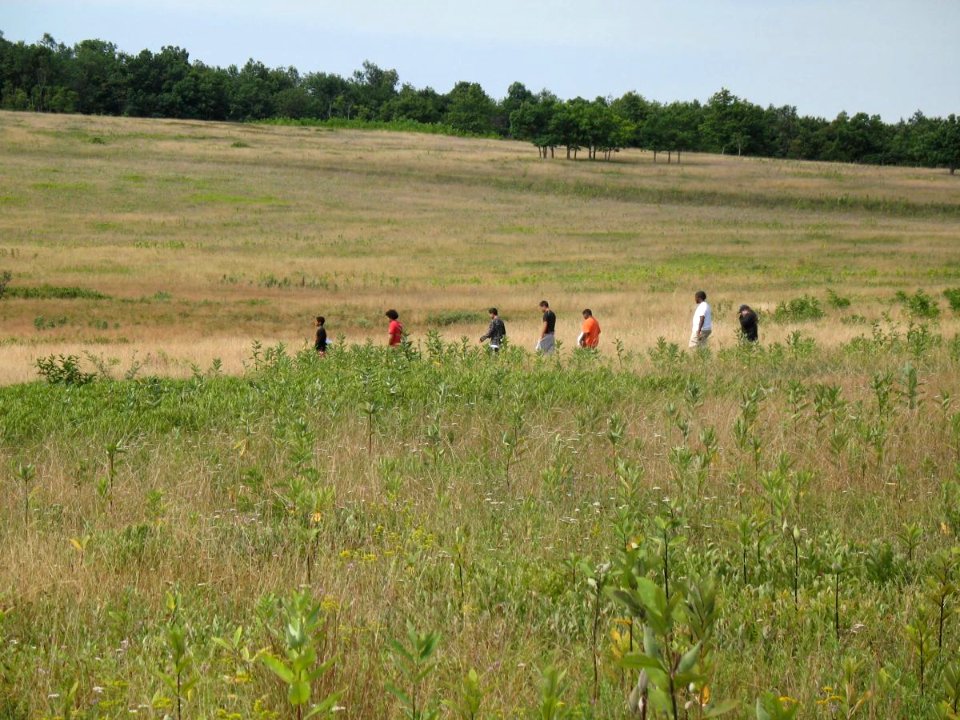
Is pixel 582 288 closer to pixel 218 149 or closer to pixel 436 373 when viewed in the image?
pixel 436 373

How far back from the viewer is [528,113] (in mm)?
112312

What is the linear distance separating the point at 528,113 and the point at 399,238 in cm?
6011

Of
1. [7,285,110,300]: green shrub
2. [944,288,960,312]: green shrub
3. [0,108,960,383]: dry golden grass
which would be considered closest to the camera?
[944,288,960,312]: green shrub

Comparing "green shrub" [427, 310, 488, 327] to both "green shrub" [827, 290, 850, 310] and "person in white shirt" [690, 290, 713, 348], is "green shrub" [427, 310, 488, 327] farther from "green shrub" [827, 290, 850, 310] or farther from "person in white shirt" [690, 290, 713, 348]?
"person in white shirt" [690, 290, 713, 348]

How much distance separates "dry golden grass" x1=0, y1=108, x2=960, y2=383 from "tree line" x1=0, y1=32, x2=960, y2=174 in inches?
294

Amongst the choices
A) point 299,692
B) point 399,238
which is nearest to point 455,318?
point 399,238

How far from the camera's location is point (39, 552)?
5.24 metres

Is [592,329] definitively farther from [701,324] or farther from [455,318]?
[455,318]

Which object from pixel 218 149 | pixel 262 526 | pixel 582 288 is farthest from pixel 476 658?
pixel 218 149

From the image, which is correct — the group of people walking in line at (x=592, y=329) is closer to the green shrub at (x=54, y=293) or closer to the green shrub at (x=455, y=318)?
the green shrub at (x=455, y=318)

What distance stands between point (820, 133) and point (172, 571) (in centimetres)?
13573

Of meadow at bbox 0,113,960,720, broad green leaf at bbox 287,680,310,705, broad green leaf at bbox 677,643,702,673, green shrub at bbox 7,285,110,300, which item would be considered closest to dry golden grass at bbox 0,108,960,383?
green shrub at bbox 7,285,110,300

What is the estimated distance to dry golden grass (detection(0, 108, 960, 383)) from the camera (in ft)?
100

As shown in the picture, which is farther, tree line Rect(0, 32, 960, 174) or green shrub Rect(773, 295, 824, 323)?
tree line Rect(0, 32, 960, 174)
